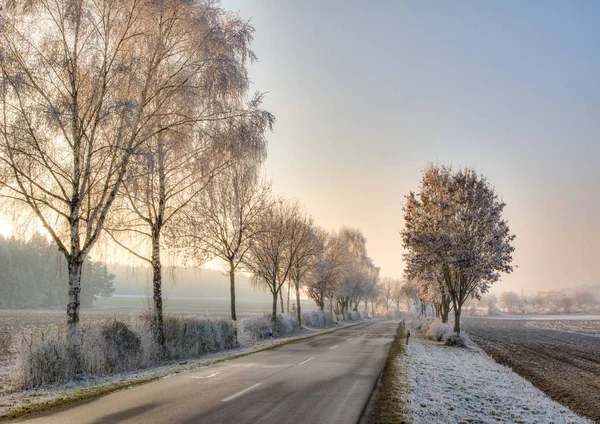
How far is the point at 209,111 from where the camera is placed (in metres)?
15.0

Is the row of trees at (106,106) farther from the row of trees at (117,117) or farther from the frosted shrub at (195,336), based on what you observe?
the frosted shrub at (195,336)

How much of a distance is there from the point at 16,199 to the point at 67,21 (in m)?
5.78

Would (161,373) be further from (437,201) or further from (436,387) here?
(437,201)

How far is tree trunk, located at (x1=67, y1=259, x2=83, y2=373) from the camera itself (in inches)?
491

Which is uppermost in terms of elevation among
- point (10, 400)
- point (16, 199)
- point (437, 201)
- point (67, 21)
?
point (67, 21)

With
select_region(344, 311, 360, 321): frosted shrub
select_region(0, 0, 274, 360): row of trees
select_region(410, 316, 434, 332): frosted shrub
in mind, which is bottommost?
select_region(344, 311, 360, 321): frosted shrub

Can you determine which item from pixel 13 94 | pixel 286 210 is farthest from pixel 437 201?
pixel 13 94

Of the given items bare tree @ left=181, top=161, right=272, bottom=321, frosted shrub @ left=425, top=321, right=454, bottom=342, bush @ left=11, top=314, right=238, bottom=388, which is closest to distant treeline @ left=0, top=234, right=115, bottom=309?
→ bare tree @ left=181, top=161, right=272, bottom=321

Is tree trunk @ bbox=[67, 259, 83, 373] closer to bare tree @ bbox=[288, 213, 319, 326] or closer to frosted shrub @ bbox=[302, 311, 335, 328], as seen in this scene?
bare tree @ bbox=[288, 213, 319, 326]

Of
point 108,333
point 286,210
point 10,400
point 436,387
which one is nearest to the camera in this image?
point 10,400

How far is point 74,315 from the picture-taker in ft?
42.1

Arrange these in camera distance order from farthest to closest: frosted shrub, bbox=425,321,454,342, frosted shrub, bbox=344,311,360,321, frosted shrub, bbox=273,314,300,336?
frosted shrub, bbox=344,311,360,321
frosted shrub, bbox=273,314,300,336
frosted shrub, bbox=425,321,454,342

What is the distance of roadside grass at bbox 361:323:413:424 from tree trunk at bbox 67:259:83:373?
29.5 feet

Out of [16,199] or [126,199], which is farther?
[126,199]
